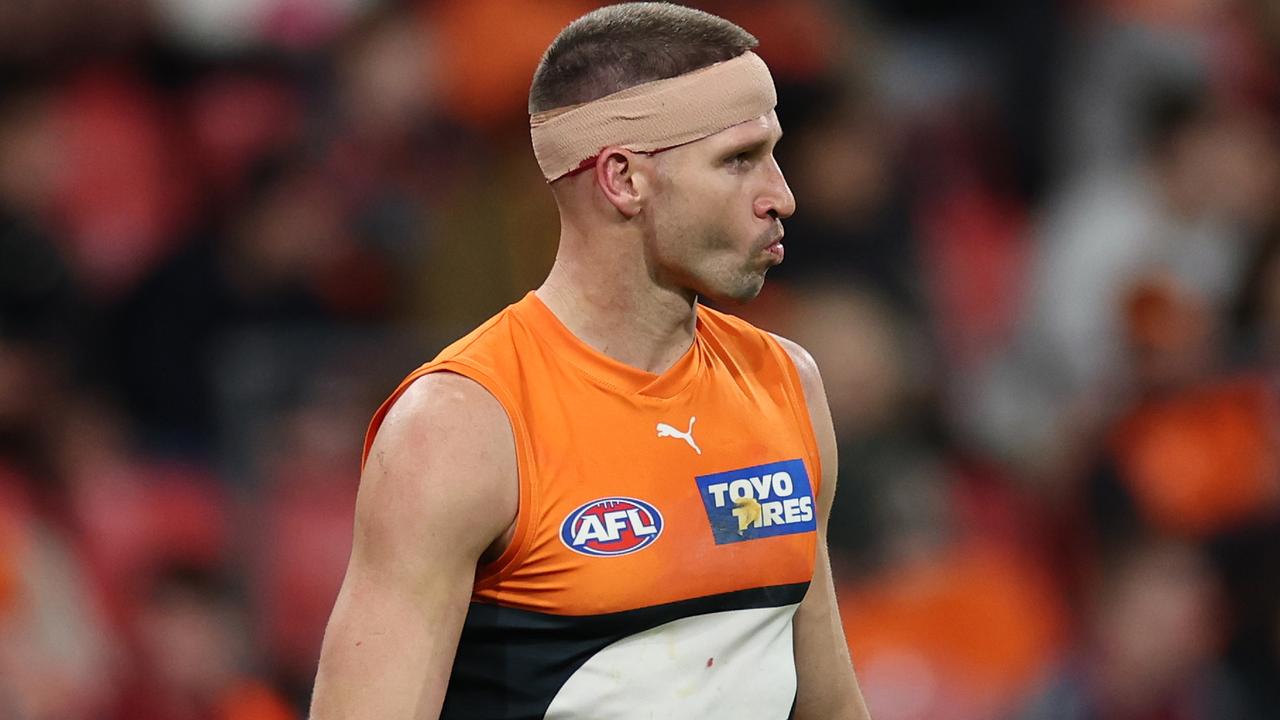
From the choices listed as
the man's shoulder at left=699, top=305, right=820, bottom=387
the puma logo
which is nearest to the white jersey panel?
the puma logo

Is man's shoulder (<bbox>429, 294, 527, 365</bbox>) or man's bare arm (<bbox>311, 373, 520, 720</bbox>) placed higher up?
man's shoulder (<bbox>429, 294, 527, 365</bbox>)

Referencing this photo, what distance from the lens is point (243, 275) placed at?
673cm

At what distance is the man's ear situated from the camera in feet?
10.4

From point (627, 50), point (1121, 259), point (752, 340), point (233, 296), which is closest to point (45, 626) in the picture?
point (233, 296)

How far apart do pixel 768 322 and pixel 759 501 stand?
3518 millimetres

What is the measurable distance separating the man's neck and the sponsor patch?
0.22 metres

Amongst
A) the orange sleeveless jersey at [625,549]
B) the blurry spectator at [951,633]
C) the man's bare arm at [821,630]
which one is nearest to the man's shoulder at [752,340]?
the man's bare arm at [821,630]

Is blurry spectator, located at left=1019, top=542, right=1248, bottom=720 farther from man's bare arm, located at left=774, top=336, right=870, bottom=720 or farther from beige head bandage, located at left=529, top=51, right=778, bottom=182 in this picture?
beige head bandage, located at left=529, top=51, right=778, bottom=182

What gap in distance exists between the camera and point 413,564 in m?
2.90

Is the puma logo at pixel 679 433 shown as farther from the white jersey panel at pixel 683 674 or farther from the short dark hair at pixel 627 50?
the short dark hair at pixel 627 50

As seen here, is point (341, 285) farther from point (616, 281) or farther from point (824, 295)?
point (616, 281)

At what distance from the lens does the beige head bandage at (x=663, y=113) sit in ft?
10.3

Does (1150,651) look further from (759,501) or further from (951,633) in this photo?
(759,501)

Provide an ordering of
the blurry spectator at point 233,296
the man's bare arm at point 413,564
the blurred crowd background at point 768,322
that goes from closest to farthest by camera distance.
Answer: the man's bare arm at point 413,564
the blurred crowd background at point 768,322
the blurry spectator at point 233,296
